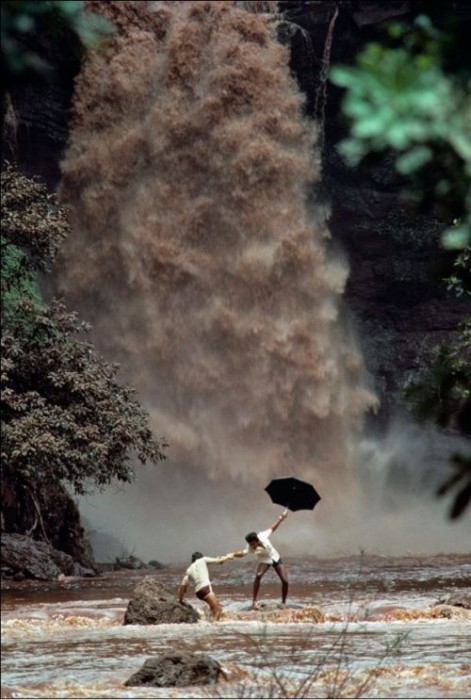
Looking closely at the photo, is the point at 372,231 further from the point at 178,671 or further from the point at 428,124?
the point at 428,124

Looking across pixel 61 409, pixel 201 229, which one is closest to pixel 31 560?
pixel 61 409

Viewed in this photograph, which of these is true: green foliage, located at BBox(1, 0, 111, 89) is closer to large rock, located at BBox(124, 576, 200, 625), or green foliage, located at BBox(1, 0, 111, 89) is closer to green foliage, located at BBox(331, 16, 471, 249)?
green foliage, located at BBox(331, 16, 471, 249)

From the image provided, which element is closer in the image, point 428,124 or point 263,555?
point 428,124

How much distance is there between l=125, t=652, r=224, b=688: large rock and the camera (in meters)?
8.23

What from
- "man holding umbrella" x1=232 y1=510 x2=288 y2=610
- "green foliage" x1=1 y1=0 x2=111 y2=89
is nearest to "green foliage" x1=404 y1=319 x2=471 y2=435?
"green foliage" x1=1 y1=0 x2=111 y2=89

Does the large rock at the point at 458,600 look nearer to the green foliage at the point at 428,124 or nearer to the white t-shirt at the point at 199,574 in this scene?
the white t-shirt at the point at 199,574

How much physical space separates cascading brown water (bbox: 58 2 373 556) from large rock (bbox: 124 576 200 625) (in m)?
17.6

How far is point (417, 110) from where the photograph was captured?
307 centimetres

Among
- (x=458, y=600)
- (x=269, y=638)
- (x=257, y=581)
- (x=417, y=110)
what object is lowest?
(x=269, y=638)

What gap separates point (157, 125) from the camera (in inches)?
1270

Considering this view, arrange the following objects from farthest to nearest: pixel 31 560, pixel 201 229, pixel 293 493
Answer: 1. pixel 201 229
2. pixel 31 560
3. pixel 293 493

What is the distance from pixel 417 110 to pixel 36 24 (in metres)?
1.14

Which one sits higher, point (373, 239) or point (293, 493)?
point (373, 239)

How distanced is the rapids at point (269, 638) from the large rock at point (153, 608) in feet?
A: 1.11
